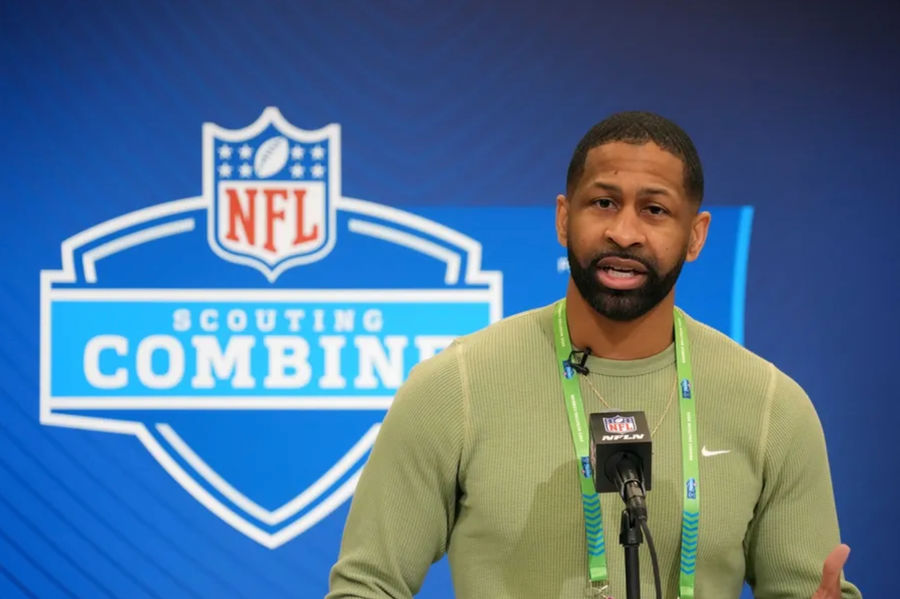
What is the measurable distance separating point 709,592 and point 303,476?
183 cm

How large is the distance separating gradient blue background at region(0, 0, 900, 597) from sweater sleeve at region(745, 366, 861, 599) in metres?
1.63

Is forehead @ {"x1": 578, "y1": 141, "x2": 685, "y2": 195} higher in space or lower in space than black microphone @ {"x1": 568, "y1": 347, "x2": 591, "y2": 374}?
higher

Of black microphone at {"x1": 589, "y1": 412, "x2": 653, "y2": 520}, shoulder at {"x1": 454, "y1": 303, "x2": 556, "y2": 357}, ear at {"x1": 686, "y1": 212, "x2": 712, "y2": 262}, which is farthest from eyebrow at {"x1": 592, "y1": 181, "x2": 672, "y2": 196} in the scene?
black microphone at {"x1": 589, "y1": 412, "x2": 653, "y2": 520}

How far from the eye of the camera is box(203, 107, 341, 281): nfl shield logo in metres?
3.25

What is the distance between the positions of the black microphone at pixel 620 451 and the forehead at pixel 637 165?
1.27 feet

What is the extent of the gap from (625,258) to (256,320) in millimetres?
1849

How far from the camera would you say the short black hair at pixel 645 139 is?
1.62 m

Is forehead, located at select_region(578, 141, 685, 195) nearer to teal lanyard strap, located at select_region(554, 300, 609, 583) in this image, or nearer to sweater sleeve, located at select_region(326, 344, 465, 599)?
teal lanyard strap, located at select_region(554, 300, 609, 583)

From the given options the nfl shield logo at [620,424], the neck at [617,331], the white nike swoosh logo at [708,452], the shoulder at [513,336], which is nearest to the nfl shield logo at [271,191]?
the shoulder at [513,336]

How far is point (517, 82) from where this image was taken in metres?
3.27

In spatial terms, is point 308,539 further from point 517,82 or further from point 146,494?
point 517,82

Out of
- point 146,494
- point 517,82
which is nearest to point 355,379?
point 146,494

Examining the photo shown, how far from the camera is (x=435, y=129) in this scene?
129 inches

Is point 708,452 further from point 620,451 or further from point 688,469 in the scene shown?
point 620,451
